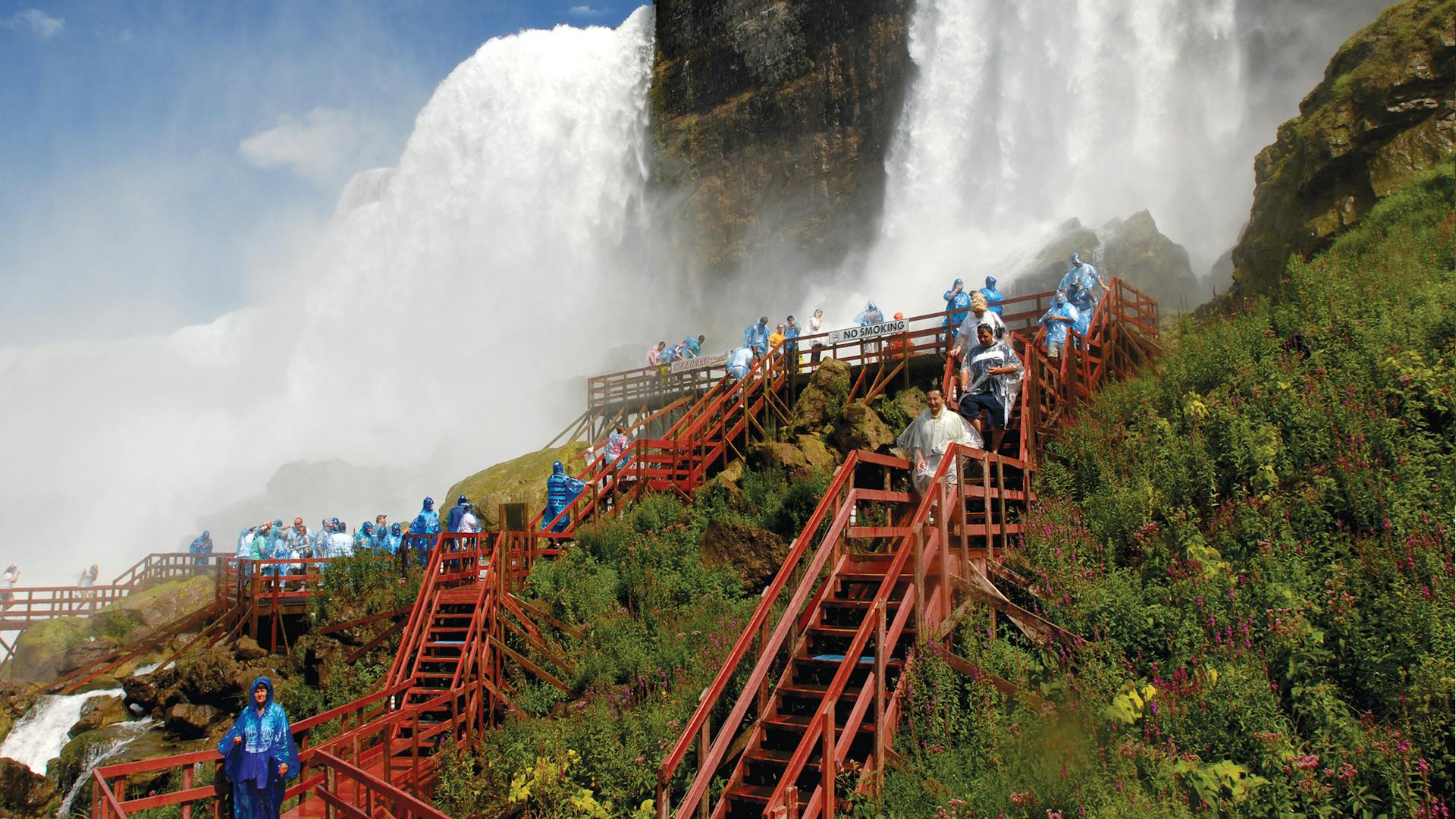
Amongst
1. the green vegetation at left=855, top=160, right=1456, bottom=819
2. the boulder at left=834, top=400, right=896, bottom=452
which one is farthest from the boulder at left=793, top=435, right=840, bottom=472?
the green vegetation at left=855, top=160, right=1456, bottom=819

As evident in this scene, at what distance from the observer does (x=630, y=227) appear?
4959cm

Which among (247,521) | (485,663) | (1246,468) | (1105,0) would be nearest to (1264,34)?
(1105,0)

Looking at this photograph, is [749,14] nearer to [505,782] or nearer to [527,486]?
[527,486]

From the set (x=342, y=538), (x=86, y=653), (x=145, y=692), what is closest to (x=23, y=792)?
(x=145, y=692)

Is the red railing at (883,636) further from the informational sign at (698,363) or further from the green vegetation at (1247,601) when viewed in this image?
the informational sign at (698,363)

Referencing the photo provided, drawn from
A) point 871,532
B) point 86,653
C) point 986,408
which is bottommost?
point 86,653

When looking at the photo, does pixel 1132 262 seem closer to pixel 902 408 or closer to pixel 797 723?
pixel 902 408

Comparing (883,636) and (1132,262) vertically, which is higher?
(1132,262)

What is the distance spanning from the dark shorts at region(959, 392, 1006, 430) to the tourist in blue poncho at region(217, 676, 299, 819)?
278 inches

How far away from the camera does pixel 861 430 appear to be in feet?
49.0

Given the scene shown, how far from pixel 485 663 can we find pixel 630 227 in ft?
130

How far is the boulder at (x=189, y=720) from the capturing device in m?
14.9

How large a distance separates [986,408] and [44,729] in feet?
56.5

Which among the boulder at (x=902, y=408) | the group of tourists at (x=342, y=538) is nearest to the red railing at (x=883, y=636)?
the boulder at (x=902, y=408)
